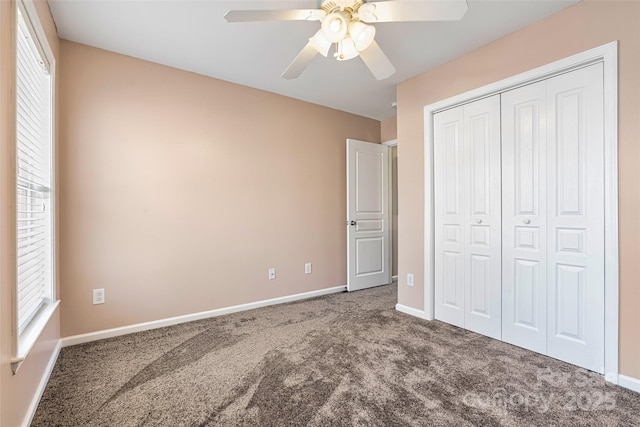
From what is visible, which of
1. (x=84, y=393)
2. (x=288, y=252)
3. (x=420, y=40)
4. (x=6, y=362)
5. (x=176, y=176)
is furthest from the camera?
(x=288, y=252)

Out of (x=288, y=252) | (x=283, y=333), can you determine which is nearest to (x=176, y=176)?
(x=288, y=252)

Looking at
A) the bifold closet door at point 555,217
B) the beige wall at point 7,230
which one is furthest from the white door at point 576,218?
the beige wall at point 7,230

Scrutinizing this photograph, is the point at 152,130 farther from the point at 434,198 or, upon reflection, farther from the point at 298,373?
the point at 434,198

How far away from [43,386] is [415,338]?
248 cm

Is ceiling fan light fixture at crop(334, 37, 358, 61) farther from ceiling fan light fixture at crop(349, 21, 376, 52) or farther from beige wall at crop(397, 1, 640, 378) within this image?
beige wall at crop(397, 1, 640, 378)

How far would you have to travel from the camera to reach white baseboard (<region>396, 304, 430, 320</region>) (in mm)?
2962

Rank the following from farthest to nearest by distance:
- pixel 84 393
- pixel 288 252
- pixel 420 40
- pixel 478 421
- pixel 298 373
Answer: pixel 288 252, pixel 420 40, pixel 298 373, pixel 84 393, pixel 478 421

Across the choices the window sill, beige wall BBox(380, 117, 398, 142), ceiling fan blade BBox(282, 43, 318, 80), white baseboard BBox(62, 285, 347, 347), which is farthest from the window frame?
beige wall BBox(380, 117, 398, 142)

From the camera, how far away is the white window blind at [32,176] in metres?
1.59

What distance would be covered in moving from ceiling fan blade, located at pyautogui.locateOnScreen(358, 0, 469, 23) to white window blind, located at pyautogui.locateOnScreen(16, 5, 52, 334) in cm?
172

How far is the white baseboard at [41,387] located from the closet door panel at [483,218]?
294 centimetres

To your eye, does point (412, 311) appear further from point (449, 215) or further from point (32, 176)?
point (32, 176)

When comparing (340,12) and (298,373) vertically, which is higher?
(340,12)

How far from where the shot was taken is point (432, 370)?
198 cm
